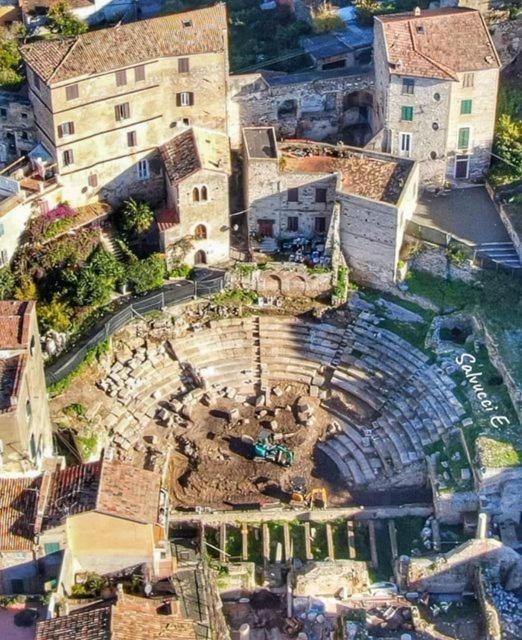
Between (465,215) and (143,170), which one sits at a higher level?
(143,170)

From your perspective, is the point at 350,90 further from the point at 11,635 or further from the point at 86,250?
the point at 11,635

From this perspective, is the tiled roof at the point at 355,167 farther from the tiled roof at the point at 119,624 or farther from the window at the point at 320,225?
the tiled roof at the point at 119,624

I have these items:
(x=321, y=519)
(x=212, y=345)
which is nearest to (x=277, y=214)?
(x=212, y=345)

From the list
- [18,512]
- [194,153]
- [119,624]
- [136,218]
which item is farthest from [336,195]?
[119,624]

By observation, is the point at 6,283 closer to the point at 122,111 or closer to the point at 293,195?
the point at 122,111

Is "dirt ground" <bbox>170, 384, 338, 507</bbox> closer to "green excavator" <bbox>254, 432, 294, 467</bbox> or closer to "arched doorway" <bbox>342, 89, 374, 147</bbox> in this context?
"green excavator" <bbox>254, 432, 294, 467</bbox>

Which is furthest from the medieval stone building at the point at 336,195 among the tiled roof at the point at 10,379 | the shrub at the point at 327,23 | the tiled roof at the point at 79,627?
the tiled roof at the point at 79,627
